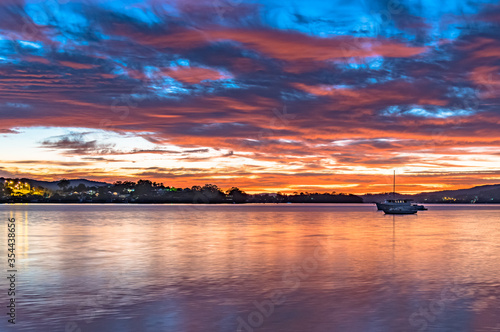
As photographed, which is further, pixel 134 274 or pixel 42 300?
pixel 134 274

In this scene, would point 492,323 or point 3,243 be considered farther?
point 3,243

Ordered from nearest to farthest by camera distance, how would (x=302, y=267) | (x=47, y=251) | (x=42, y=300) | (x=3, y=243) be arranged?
(x=42, y=300)
(x=302, y=267)
(x=47, y=251)
(x=3, y=243)

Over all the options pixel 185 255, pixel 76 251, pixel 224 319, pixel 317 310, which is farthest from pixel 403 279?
pixel 76 251

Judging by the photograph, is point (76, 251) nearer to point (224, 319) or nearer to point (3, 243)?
point (3, 243)

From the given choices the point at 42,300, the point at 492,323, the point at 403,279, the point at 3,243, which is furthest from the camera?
the point at 3,243

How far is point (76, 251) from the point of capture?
51.3m

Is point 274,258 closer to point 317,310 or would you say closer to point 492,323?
point 317,310

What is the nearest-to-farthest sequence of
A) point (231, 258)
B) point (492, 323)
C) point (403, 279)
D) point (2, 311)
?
point (492, 323) < point (2, 311) < point (403, 279) < point (231, 258)

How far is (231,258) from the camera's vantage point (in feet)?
150

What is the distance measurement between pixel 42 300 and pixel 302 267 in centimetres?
2024

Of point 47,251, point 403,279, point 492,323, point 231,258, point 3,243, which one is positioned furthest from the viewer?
point 3,243

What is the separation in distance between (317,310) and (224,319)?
4656 millimetres

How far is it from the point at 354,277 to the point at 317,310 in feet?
37.5

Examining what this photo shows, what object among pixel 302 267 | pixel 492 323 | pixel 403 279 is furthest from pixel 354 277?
pixel 492 323
